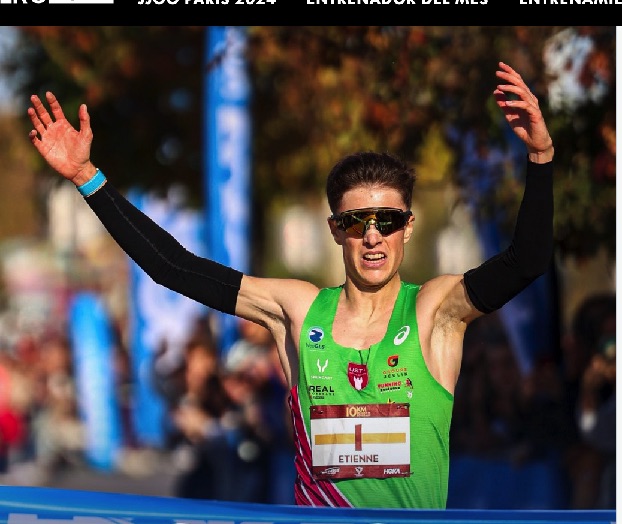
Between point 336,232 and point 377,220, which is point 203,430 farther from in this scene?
point 377,220

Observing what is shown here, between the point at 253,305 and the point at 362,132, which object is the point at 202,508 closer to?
the point at 253,305

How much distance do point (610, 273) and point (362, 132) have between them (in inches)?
91.7

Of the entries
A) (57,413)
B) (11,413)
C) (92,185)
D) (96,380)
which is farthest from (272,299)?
(57,413)

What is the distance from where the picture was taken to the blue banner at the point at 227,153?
11.5 metres

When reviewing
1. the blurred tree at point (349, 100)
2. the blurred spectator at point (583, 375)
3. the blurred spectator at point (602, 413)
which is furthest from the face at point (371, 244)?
the blurred tree at point (349, 100)

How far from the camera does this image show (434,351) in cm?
482

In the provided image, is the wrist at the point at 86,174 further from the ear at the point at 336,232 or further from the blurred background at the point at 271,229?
the blurred background at the point at 271,229

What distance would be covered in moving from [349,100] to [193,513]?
721 cm

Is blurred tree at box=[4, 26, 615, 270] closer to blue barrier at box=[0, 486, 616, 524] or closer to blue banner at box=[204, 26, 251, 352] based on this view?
blue banner at box=[204, 26, 251, 352]

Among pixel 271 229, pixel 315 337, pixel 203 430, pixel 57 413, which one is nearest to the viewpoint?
pixel 315 337

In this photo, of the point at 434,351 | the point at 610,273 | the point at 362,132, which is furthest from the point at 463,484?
the point at 434,351

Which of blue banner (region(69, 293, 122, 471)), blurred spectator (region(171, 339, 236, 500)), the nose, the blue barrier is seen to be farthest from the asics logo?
blue banner (region(69, 293, 122, 471))

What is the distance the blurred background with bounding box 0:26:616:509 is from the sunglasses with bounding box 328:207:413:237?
4105 mm

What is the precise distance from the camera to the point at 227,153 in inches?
459
